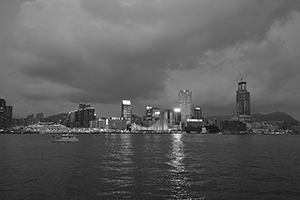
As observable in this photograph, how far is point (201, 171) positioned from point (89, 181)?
1872 centimetres

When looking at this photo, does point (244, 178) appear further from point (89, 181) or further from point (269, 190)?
point (89, 181)

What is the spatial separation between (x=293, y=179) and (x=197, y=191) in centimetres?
1647

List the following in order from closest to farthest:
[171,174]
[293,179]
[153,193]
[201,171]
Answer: [153,193] → [293,179] → [171,174] → [201,171]

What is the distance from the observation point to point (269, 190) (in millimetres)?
27141

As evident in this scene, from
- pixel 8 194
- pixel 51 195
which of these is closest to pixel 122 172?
pixel 51 195

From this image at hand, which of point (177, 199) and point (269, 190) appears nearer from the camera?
point (177, 199)

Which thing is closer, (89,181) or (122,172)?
(89,181)

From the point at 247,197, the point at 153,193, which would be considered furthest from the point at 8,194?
the point at 247,197

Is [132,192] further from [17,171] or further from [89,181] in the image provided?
[17,171]

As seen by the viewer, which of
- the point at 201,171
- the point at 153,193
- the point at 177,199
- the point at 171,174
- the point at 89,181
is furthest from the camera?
the point at 201,171

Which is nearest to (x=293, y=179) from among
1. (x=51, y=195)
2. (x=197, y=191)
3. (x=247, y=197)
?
(x=247, y=197)

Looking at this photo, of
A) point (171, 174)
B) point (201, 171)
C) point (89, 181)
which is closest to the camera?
point (89, 181)

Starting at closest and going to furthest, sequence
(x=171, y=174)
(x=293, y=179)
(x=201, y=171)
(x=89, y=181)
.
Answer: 1. (x=89, y=181)
2. (x=293, y=179)
3. (x=171, y=174)
4. (x=201, y=171)

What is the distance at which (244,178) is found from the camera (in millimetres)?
33406
